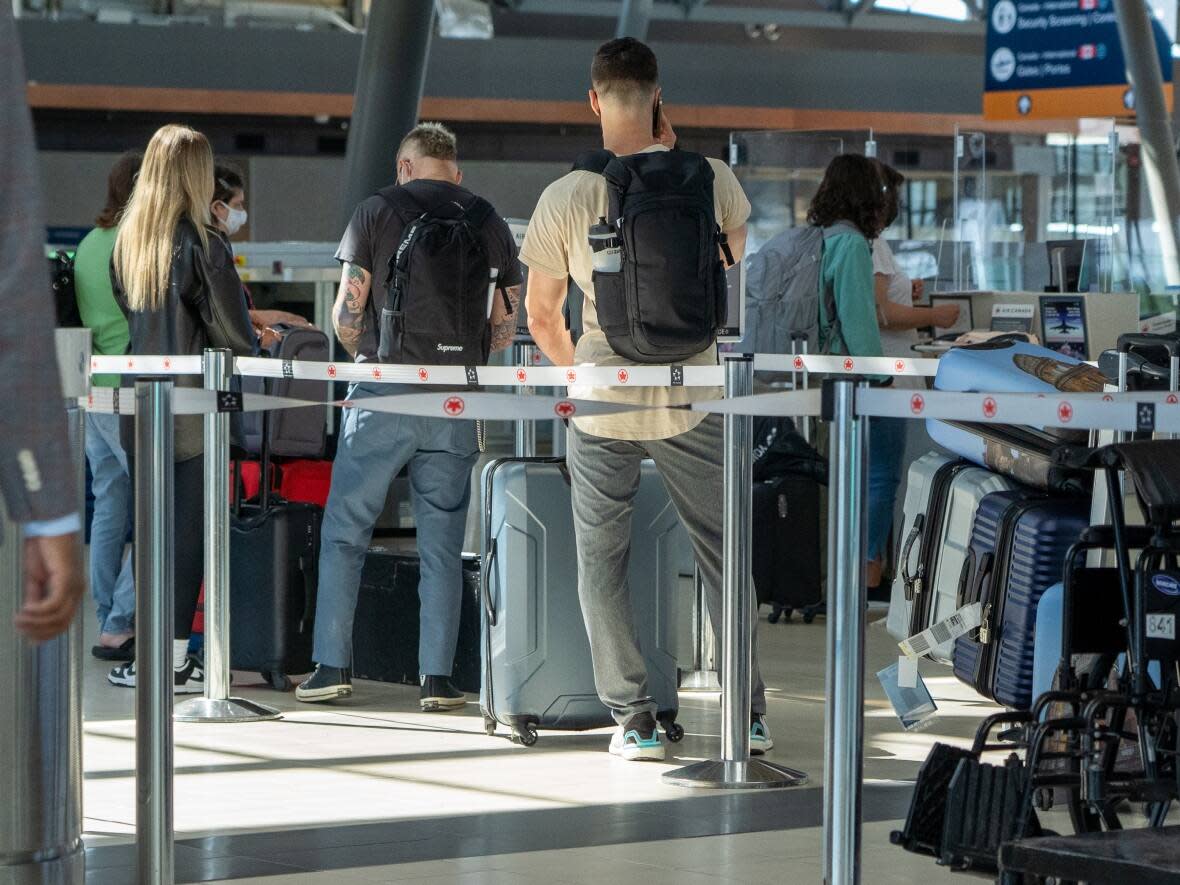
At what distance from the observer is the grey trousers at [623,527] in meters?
4.62

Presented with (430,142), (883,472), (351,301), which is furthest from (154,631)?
(883,472)

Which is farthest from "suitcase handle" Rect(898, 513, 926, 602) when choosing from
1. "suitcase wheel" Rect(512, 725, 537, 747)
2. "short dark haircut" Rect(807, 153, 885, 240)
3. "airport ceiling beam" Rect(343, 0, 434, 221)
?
"airport ceiling beam" Rect(343, 0, 434, 221)

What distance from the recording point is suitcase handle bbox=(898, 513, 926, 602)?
515cm

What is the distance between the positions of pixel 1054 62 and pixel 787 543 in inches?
453

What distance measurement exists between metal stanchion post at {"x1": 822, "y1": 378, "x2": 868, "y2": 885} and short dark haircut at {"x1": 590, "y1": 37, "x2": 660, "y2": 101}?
5.57ft

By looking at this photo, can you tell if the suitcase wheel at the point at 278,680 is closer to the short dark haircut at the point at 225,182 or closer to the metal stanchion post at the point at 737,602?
the short dark haircut at the point at 225,182

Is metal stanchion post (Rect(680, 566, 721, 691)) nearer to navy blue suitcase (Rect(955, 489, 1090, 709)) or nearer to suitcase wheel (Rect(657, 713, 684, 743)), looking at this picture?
suitcase wheel (Rect(657, 713, 684, 743))

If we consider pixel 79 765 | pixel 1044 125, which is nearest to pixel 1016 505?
pixel 79 765

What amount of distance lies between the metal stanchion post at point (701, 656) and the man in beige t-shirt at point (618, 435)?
4.23ft

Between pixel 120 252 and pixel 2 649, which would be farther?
pixel 120 252

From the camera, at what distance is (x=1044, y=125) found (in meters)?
20.8

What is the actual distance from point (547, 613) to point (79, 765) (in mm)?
2237

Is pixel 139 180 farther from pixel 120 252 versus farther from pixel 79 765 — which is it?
pixel 79 765

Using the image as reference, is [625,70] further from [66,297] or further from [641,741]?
[66,297]
